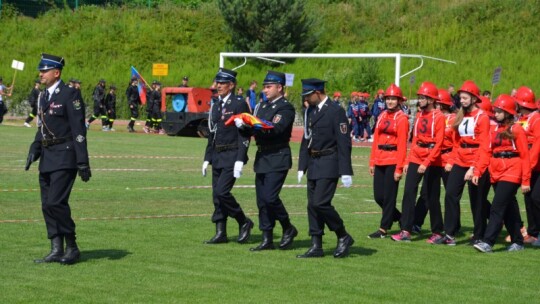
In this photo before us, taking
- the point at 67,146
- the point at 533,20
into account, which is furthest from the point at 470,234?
the point at 533,20

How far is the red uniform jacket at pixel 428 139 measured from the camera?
14203mm

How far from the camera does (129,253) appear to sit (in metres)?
12.3

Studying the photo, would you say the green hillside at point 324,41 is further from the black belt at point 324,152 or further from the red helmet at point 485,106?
the black belt at point 324,152

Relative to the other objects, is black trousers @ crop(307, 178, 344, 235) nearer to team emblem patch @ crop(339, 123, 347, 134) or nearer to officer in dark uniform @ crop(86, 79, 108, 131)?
team emblem patch @ crop(339, 123, 347, 134)

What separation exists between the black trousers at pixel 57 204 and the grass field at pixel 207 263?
41 cm

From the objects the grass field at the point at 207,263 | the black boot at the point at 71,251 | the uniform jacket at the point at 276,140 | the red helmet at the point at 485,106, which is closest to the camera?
the grass field at the point at 207,263

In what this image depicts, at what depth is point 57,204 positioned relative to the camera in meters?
11.5

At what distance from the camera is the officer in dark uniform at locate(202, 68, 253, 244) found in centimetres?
1325

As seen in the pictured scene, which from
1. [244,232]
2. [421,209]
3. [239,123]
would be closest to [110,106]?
[421,209]

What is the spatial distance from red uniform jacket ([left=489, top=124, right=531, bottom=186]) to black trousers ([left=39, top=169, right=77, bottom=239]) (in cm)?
504

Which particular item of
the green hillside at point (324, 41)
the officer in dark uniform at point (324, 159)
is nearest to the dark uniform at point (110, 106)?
the green hillside at point (324, 41)

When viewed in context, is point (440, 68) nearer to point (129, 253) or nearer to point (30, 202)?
point (30, 202)

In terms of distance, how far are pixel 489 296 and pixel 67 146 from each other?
459 centimetres

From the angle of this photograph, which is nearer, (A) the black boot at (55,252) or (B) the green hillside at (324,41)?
(A) the black boot at (55,252)
